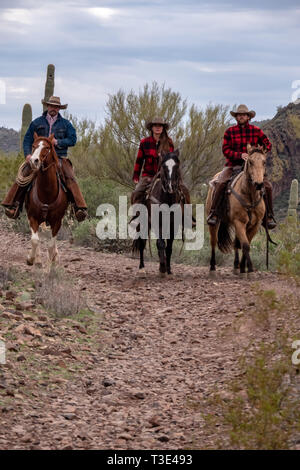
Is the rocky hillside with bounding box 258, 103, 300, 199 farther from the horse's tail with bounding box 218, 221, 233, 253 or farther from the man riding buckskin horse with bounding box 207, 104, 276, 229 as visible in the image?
the man riding buckskin horse with bounding box 207, 104, 276, 229

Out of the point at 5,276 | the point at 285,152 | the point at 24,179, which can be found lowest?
the point at 5,276

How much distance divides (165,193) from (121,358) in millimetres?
4786

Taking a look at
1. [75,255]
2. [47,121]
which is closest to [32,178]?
[47,121]

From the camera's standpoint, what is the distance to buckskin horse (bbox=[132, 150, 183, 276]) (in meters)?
12.1

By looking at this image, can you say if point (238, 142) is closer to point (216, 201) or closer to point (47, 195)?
point (216, 201)

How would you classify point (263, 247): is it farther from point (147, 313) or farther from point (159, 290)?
point (147, 313)

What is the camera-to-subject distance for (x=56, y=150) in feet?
41.5

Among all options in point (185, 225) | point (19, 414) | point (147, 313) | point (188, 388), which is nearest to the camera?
point (19, 414)

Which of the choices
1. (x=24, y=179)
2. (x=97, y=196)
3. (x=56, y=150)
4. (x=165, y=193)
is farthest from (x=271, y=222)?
(x=97, y=196)

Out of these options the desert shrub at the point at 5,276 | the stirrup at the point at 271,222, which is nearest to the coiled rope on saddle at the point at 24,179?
the desert shrub at the point at 5,276

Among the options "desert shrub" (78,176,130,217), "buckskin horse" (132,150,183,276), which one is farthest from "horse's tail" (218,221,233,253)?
"desert shrub" (78,176,130,217)

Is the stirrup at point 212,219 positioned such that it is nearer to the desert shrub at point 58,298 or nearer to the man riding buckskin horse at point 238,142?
the man riding buckskin horse at point 238,142
